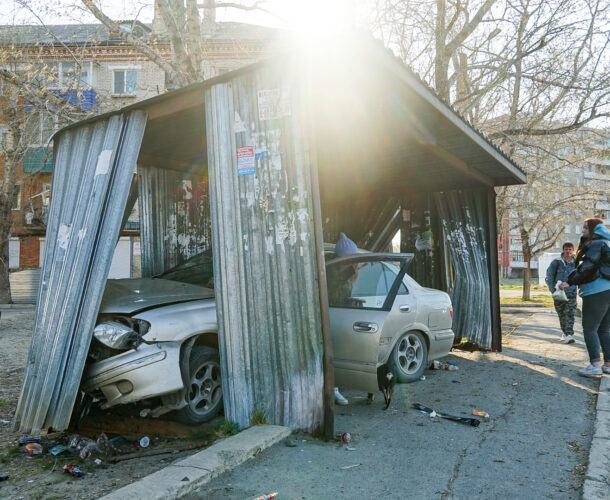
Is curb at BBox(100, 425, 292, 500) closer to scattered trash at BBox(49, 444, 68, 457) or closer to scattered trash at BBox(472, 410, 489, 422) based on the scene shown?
scattered trash at BBox(49, 444, 68, 457)

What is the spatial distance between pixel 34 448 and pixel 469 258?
766cm

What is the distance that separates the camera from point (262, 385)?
4438 millimetres

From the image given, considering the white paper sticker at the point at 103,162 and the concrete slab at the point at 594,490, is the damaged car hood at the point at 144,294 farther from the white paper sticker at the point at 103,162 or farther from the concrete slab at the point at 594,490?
the concrete slab at the point at 594,490

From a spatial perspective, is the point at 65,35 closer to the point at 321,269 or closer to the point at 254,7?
the point at 254,7

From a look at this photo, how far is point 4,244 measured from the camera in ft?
66.1

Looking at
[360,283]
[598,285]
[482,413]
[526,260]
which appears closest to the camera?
[482,413]

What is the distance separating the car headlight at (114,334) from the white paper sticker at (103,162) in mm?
1582

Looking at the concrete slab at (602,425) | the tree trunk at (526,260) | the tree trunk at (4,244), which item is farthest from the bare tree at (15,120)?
the tree trunk at (526,260)

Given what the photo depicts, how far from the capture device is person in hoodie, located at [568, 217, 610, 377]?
20.7 feet

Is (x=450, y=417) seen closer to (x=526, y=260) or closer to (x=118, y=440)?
(x=118, y=440)

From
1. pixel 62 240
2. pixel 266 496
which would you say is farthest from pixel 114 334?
pixel 266 496

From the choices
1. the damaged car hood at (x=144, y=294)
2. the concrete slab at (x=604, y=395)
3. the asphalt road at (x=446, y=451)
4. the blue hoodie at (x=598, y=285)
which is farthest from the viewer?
the blue hoodie at (x=598, y=285)

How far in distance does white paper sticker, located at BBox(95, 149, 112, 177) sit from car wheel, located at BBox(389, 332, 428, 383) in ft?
12.4

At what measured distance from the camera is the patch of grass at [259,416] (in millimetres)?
4414
